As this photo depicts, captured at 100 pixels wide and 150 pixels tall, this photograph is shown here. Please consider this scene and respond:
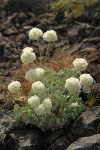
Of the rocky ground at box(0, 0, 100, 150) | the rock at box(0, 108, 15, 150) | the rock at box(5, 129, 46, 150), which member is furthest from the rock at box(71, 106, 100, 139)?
the rock at box(0, 108, 15, 150)

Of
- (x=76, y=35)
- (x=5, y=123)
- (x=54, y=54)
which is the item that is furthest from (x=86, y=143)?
(x=76, y=35)

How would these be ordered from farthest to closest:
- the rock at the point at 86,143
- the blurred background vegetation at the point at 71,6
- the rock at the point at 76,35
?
1. the blurred background vegetation at the point at 71,6
2. the rock at the point at 76,35
3. the rock at the point at 86,143

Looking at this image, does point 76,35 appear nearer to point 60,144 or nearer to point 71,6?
point 71,6

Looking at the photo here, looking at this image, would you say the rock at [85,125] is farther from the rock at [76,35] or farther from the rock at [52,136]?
the rock at [76,35]

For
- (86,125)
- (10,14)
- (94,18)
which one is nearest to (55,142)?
(86,125)

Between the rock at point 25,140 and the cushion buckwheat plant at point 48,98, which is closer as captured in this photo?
the cushion buckwheat plant at point 48,98

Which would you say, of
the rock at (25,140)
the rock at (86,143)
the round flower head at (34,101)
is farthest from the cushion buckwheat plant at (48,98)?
the rock at (86,143)
